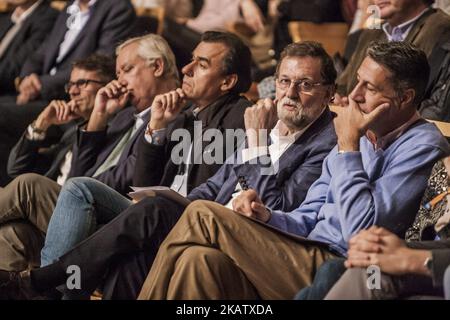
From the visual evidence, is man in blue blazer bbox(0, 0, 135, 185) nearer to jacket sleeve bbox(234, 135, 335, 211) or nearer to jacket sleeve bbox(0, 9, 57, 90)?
jacket sleeve bbox(0, 9, 57, 90)

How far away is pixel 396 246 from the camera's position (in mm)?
3123

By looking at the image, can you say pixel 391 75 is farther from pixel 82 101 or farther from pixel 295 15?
pixel 295 15

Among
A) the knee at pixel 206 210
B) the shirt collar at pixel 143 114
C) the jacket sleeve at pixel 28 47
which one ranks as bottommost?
the jacket sleeve at pixel 28 47

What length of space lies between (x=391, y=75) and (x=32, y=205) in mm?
1426

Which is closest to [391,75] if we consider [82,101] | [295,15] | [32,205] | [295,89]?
[295,89]

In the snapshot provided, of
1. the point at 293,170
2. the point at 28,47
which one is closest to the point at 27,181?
the point at 293,170

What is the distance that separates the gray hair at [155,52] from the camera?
480cm

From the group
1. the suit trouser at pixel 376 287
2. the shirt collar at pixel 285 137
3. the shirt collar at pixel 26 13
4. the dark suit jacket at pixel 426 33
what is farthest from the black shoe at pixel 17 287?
the shirt collar at pixel 26 13

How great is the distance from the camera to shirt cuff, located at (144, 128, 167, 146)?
4.31 m

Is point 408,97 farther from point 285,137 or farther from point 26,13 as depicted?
point 26,13

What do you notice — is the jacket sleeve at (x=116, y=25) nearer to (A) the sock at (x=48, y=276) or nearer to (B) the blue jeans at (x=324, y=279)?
(A) the sock at (x=48, y=276)

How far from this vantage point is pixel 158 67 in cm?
479

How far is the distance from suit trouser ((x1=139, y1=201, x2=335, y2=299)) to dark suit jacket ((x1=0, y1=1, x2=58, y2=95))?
2946 millimetres

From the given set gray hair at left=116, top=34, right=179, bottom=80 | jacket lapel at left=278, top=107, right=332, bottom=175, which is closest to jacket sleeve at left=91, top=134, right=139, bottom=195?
gray hair at left=116, top=34, right=179, bottom=80
